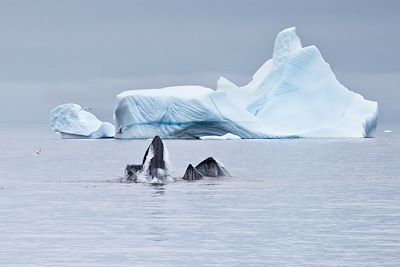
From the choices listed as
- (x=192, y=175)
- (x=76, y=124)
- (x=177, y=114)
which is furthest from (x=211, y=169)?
(x=76, y=124)

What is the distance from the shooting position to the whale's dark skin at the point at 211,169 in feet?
111

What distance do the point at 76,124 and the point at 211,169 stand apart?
182 feet

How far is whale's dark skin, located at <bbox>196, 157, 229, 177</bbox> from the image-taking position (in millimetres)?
33825

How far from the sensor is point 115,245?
17.6m

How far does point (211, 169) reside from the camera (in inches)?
1345

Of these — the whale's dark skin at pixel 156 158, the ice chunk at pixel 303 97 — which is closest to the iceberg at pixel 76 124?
the ice chunk at pixel 303 97

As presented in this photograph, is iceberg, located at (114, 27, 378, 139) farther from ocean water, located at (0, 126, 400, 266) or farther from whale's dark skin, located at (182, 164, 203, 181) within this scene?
whale's dark skin, located at (182, 164, 203, 181)

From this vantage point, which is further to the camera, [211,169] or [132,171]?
[211,169]

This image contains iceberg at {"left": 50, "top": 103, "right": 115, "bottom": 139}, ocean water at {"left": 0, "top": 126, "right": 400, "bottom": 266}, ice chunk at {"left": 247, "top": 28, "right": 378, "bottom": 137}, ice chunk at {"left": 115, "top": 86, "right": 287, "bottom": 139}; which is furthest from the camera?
iceberg at {"left": 50, "top": 103, "right": 115, "bottom": 139}

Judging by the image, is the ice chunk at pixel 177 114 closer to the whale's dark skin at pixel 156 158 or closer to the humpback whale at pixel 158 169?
the humpback whale at pixel 158 169

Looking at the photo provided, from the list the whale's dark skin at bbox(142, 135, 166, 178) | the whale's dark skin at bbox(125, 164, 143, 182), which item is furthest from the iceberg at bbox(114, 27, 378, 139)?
the whale's dark skin at bbox(142, 135, 166, 178)

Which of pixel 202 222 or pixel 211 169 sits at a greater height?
pixel 202 222

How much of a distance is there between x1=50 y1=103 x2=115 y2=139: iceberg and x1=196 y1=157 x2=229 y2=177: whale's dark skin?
1898 inches

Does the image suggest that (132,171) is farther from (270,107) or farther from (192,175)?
(270,107)
